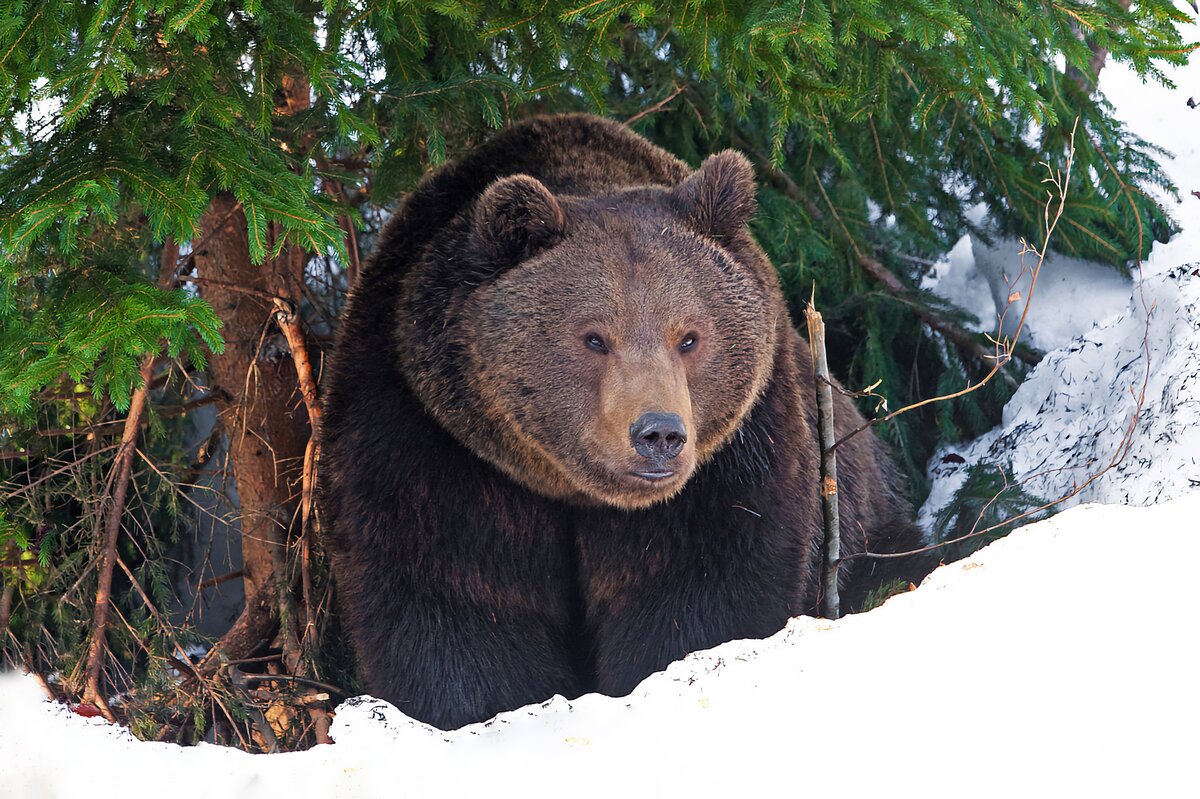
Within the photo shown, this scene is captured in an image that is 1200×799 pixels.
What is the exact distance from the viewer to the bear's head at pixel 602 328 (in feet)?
11.8

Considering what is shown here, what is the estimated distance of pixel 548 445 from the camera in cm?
379

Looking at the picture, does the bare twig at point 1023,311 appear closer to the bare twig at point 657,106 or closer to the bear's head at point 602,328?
the bear's head at point 602,328

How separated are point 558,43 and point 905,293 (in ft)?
9.59

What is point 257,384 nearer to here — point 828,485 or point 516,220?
point 516,220

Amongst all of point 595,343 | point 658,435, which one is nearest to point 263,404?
point 595,343

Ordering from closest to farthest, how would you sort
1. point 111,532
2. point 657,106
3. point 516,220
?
point 516,220 < point 111,532 < point 657,106

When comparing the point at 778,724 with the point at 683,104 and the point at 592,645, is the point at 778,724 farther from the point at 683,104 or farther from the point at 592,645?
the point at 683,104

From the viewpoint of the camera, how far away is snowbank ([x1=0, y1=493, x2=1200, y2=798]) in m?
2.89

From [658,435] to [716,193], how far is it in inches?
40.7

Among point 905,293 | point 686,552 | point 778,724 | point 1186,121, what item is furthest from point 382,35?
point 1186,121

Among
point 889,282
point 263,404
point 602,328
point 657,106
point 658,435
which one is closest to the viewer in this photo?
point 658,435

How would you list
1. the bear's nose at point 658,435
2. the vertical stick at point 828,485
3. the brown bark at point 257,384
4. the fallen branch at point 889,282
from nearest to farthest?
the bear's nose at point 658,435 < the vertical stick at point 828,485 < the brown bark at point 257,384 < the fallen branch at point 889,282

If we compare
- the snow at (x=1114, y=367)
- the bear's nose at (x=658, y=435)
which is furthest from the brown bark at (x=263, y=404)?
the snow at (x=1114, y=367)

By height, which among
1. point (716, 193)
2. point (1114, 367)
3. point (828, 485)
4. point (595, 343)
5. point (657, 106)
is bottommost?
point (1114, 367)
